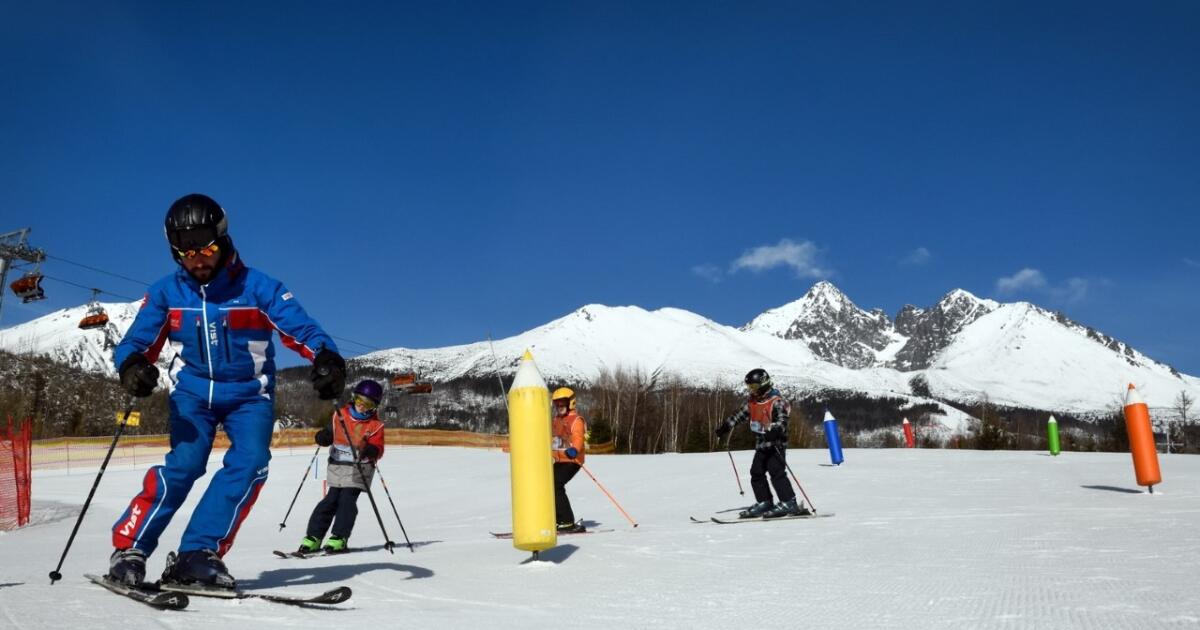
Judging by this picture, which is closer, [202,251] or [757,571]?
[202,251]

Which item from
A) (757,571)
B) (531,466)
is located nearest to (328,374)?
(531,466)

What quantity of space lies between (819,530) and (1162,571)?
10.8ft

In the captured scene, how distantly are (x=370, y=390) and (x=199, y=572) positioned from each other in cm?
476

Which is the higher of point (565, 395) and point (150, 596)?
point (565, 395)

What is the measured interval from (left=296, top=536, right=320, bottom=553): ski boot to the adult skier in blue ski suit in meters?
3.31

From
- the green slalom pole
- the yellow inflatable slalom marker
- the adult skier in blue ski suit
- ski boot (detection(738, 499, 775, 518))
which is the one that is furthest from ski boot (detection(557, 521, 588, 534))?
the green slalom pole

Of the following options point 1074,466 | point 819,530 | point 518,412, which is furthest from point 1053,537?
point 1074,466

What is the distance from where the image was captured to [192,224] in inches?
171

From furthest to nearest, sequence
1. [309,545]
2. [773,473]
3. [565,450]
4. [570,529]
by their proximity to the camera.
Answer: [565,450], [773,473], [570,529], [309,545]

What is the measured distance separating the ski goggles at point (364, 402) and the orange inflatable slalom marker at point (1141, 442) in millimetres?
9189

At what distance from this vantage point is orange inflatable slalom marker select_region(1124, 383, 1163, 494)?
10.8m

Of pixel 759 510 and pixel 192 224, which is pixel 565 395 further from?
pixel 192 224

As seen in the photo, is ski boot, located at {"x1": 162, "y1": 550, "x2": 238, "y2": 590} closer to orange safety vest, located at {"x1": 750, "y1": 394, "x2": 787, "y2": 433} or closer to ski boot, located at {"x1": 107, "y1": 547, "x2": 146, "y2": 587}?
ski boot, located at {"x1": 107, "y1": 547, "x2": 146, "y2": 587}

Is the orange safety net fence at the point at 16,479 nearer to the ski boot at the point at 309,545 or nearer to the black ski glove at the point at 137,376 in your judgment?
the ski boot at the point at 309,545
